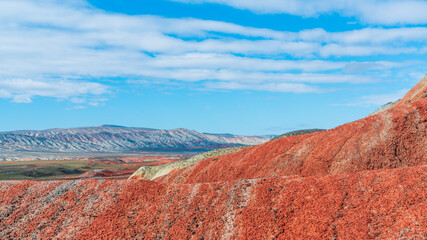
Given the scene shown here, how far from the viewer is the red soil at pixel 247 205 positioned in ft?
51.1

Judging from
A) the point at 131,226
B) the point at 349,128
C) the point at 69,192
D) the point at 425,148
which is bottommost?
the point at 131,226

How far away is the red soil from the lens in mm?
15562

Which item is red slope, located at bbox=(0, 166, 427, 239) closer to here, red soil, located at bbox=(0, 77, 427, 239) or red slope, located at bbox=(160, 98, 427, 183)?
red soil, located at bbox=(0, 77, 427, 239)

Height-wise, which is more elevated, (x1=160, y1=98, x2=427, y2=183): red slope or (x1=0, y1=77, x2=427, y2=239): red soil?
(x1=160, y1=98, x2=427, y2=183): red slope

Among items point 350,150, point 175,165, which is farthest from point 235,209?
point 175,165

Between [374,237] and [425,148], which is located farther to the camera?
[425,148]

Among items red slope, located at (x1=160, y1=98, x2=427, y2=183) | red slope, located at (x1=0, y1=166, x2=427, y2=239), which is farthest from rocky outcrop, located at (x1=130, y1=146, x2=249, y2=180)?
red slope, located at (x1=0, y1=166, x2=427, y2=239)

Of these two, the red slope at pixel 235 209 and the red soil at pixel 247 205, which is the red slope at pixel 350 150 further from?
the red slope at pixel 235 209

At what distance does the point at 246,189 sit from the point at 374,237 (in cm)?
761

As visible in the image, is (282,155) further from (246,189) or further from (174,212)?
(174,212)

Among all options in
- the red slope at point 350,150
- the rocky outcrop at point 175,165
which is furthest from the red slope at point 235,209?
the rocky outcrop at point 175,165

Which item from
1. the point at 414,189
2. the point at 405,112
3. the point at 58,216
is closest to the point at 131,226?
the point at 58,216

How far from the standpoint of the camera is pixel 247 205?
18594mm

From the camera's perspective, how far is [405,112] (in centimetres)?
3055
